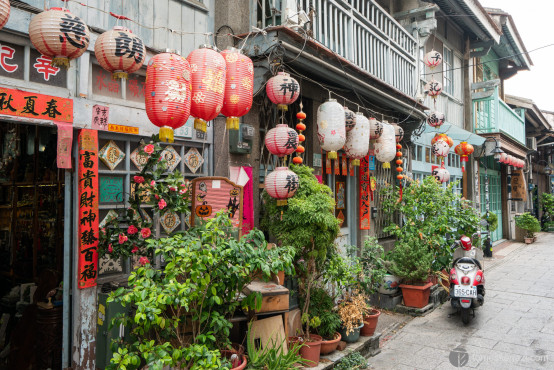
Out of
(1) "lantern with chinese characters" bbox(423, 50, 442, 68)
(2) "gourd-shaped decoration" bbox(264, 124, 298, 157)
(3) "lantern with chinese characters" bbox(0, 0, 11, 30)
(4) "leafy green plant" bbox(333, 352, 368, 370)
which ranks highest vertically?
(1) "lantern with chinese characters" bbox(423, 50, 442, 68)

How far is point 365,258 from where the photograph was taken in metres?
7.94

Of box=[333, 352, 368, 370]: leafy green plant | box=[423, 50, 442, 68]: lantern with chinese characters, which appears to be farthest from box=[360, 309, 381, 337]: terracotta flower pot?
box=[423, 50, 442, 68]: lantern with chinese characters

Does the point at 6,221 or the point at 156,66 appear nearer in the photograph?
the point at 156,66

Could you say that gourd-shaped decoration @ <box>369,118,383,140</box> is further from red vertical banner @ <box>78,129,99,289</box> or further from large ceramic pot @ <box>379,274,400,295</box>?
red vertical banner @ <box>78,129,99,289</box>

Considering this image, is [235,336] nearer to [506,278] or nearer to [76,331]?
[76,331]

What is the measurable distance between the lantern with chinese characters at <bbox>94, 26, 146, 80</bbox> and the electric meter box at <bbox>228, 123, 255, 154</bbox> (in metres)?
2.32

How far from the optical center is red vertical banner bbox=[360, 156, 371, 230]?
31.4 feet

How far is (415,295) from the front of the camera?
348 inches

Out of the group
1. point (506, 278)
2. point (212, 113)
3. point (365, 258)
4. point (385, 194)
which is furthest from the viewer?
point (506, 278)

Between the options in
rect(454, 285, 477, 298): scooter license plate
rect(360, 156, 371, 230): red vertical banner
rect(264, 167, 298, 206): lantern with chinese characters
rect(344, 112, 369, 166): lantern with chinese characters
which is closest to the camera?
rect(264, 167, 298, 206): lantern with chinese characters

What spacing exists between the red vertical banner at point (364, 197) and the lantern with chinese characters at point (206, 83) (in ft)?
18.9

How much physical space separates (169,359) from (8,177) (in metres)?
5.99

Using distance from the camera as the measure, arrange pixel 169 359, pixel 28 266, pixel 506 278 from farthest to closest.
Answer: pixel 506 278 → pixel 28 266 → pixel 169 359

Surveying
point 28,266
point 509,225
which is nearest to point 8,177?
point 28,266
